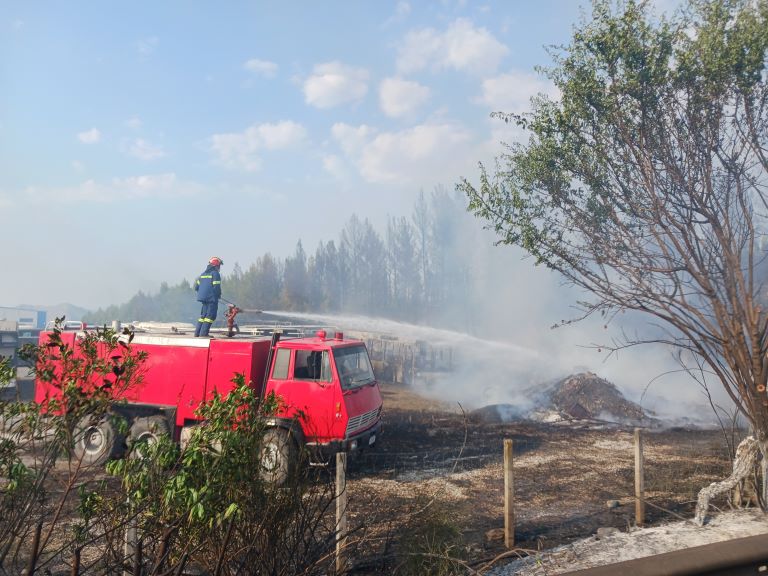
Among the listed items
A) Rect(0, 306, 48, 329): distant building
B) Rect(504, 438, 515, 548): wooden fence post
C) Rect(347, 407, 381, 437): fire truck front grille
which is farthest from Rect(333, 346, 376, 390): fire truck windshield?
Rect(0, 306, 48, 329): distant building

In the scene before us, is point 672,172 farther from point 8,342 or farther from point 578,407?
point 8,342

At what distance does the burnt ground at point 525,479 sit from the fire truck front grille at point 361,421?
2.76ft

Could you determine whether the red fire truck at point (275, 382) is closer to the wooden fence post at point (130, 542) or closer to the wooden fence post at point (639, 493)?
the wooden fence post at point (639, 493)

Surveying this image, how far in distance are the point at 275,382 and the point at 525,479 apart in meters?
4.42

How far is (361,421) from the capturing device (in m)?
8.39

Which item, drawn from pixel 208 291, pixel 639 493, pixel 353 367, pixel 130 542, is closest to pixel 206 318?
pixel 208 291

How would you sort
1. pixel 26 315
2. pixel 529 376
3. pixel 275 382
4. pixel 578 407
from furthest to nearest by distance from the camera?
pixel 26 315
pixel 529 376
pixel 578 407
pixel 275 382

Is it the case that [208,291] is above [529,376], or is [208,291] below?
above

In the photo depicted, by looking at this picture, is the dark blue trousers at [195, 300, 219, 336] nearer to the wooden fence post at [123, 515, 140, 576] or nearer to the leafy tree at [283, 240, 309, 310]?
the wooden fence post at [123, 515, 140, 576]

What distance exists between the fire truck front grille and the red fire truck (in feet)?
0.05

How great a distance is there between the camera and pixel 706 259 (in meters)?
7.02

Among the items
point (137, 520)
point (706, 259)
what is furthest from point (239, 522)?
point (706, 259)

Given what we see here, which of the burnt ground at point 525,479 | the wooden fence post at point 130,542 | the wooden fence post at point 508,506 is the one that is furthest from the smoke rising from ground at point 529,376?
the wooden fence post at point 130,542

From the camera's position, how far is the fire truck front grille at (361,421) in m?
8.05
